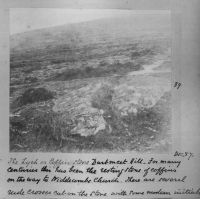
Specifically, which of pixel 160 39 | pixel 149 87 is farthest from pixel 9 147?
pixel 160 39

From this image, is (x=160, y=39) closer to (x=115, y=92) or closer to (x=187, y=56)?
(x=187, y=56)

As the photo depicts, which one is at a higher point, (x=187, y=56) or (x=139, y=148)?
(x=187, y=56)
